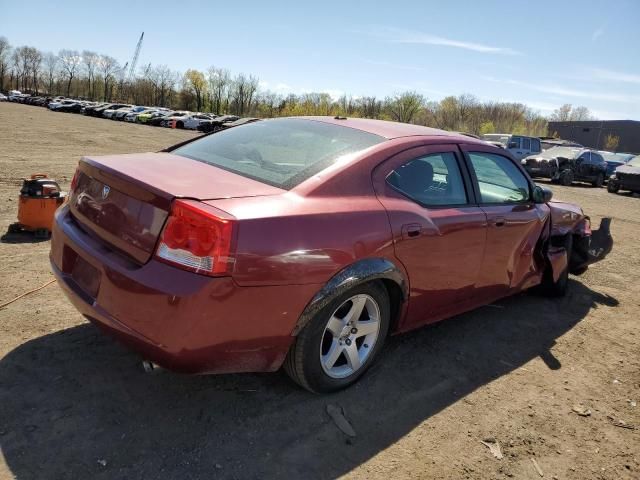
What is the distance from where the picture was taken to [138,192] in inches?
96.1

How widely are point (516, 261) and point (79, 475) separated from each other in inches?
135

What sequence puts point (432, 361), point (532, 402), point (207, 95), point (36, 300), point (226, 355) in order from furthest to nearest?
1. point (207, 95)
2. point (36, 300)
3. point (432, 361)
4. point (532, 402)
5. point (226, 355)

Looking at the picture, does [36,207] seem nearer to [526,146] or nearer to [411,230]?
[411,230]

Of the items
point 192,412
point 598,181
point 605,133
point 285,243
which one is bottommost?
point 192,412

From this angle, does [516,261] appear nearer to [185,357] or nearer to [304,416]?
[304,416]

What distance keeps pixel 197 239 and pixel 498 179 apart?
9.28 feet

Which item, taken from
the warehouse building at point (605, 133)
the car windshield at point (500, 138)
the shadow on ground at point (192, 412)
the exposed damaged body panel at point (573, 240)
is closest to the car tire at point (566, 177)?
the car windshield at point (500, 138)

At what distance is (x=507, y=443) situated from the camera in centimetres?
271

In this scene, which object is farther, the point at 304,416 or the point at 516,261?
the point at 516,261

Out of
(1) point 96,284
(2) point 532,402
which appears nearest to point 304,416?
(1) point 96,284

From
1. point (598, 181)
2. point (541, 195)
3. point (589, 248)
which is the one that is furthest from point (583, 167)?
point (541, 195)

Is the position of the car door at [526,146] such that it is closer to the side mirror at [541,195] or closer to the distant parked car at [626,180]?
the distant parked car at [626,180]


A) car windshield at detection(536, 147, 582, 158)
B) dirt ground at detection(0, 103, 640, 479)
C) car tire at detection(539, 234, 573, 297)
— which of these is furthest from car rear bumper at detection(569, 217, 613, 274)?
car windshield at detection(536, 147, 582, 158)

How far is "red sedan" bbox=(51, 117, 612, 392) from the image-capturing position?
224 cm
